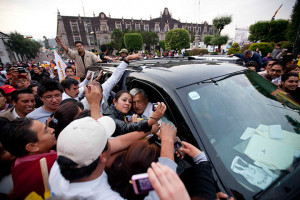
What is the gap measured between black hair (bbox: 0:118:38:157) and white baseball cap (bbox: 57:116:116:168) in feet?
2.15

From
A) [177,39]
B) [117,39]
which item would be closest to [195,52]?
[177,39]

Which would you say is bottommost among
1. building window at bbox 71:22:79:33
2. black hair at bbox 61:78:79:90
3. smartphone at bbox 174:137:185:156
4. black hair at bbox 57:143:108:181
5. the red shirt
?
the red shirt

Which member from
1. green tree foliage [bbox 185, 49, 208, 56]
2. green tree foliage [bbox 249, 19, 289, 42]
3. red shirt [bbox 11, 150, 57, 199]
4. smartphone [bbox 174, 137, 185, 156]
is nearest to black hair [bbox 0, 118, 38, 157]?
red shirt [bbox 11, 150, 57, 199]

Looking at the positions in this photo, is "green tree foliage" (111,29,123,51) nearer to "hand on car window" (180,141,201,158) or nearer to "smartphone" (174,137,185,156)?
"smartphone" (174,137,185,156)

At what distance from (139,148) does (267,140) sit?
3.58ft

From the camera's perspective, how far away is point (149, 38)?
145 feet

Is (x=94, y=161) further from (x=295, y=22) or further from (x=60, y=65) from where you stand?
(x=295, y=22)

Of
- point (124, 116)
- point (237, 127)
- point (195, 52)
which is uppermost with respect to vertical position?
point (195, 52)

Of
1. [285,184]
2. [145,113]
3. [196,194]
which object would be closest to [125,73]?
[145,113]

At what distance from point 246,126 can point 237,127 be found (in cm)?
10

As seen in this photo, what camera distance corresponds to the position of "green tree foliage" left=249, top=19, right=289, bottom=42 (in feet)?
60.4

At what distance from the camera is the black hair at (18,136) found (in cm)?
118

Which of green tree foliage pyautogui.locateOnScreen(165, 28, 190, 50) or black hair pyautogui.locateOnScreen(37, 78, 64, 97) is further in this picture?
green tree foliage pyautogui.locateOnScreen(165, 28, 190, 50)

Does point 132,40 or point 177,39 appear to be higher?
point 132,40
